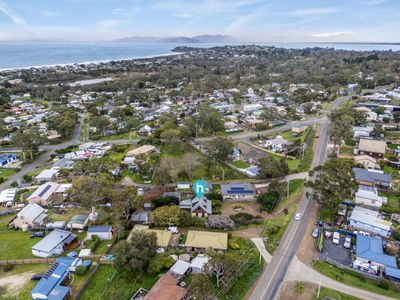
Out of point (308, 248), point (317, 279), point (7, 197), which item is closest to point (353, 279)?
point (317, 279)

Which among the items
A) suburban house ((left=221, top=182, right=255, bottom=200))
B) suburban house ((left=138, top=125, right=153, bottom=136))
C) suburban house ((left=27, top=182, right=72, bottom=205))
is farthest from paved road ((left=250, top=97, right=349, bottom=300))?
suburban house ((left=138, top=125, right=153, bottom=136))

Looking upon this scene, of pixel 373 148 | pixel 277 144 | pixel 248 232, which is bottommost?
pixel 248 232

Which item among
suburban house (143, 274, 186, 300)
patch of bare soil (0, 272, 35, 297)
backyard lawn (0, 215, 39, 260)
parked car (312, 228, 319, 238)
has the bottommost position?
patch of bare soil (0, 272, 35, 297)

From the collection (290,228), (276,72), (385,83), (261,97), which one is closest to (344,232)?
(290,228)

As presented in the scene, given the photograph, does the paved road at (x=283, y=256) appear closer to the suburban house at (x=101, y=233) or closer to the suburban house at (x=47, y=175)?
the suburban house at (x=101, y=233)

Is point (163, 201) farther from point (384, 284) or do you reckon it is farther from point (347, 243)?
point (384, 284)

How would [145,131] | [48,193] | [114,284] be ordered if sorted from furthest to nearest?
[145,131]
[48,193]
[114,284]

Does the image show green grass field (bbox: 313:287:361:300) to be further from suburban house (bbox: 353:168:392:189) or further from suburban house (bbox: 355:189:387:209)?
suburban house (bbox: 353:168:392:189)
